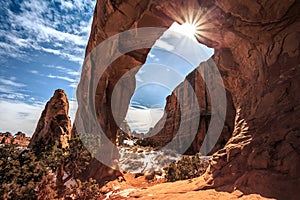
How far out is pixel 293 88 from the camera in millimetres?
6945

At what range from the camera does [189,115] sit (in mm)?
42406

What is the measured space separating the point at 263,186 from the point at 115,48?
622 inches

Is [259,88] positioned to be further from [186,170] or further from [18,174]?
[18,174]

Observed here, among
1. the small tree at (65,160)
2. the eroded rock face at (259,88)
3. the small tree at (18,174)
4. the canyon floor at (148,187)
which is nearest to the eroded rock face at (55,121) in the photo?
the canyon floor at (148,187)

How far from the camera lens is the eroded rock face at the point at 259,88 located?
616 cm

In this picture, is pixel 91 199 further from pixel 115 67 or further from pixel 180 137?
pixel 180 137

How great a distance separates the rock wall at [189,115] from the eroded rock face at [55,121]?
2288 centimetres

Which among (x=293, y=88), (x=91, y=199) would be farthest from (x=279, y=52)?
(x=91, y=199)

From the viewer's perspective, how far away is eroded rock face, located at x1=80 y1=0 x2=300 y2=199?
616cm

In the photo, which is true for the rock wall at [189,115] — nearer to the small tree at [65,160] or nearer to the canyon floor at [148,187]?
the canyon floor at [148,187]

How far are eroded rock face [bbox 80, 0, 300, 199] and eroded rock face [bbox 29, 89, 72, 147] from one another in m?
24.0

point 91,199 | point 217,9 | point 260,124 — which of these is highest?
point 217,9

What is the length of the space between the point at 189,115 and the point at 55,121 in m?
26.6

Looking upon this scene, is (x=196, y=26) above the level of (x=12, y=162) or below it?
above
